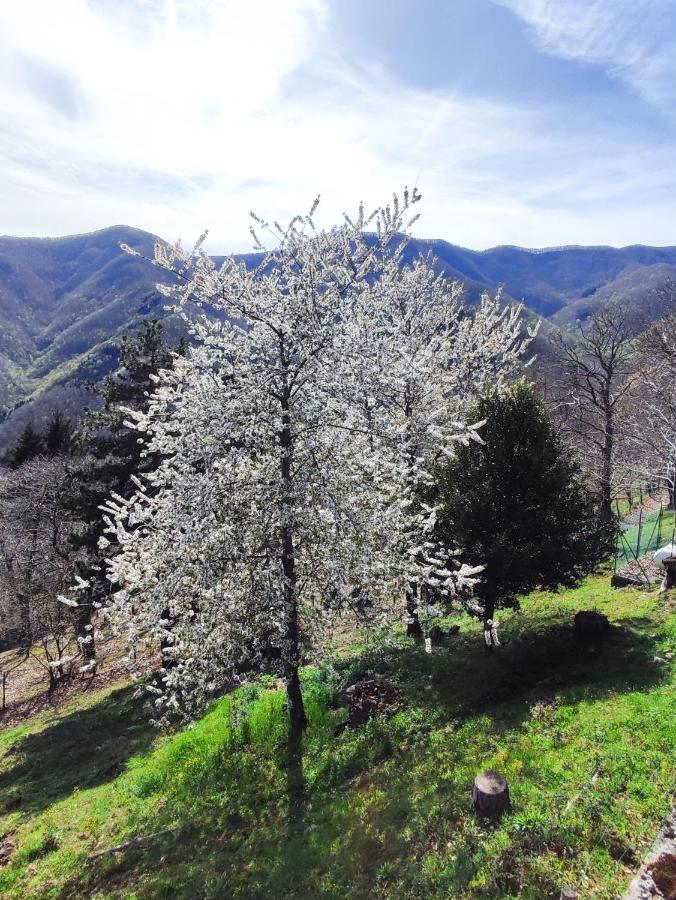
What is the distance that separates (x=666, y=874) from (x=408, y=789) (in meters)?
3.89

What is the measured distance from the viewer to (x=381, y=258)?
9.25 m

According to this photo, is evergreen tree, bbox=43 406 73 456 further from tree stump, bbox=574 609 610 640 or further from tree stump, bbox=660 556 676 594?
tree stump, bbox=660 556 676 594

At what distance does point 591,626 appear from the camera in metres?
10.9

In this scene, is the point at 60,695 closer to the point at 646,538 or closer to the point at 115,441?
the point at 115,441

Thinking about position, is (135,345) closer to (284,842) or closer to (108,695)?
(108,695)

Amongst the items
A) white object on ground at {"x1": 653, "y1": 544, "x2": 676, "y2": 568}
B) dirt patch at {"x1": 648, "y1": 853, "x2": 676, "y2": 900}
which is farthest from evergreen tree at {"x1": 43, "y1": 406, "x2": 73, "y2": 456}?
dirt patch at {"x1": 648, "y1": 853, "x2": 676, "y2": 900}

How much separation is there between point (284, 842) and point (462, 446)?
8070mm

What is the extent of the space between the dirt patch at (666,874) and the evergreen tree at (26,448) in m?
43.7

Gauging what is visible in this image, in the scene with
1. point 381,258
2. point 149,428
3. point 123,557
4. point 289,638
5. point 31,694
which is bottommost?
point 31,694

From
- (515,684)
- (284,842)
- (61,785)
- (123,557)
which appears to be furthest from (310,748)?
(61,785)

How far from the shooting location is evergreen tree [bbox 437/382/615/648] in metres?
10.6

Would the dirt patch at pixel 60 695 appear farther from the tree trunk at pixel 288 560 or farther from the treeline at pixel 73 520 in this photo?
the tree trunk at pixel 288 560

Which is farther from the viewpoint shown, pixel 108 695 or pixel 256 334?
pixel 108 695

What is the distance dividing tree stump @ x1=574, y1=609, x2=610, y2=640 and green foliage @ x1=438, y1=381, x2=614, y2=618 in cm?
83
